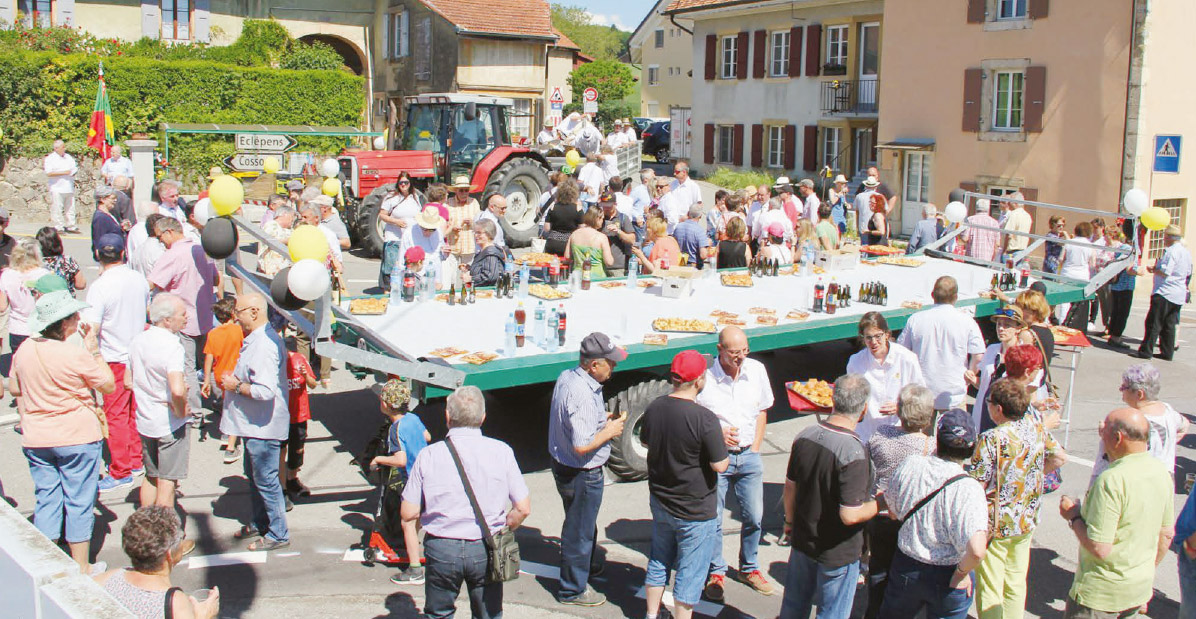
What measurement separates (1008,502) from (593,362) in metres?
2.31

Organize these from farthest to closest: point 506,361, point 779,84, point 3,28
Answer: point 779,84 → point 3,28 → point 506,361

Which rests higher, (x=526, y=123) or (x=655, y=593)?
(x=526, y=123)

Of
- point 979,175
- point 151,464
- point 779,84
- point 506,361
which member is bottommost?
point 151,464

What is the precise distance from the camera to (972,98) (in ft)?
72.9

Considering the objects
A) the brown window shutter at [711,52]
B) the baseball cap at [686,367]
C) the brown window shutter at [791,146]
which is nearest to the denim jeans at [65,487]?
the baseball cap at [686,367]

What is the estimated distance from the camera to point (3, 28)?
27.2 metres

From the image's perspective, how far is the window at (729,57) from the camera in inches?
1280

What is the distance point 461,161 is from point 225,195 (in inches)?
417

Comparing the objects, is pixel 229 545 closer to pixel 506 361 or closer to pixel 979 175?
pixel 506 361

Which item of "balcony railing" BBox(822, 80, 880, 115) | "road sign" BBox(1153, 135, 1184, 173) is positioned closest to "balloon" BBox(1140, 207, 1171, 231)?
"road sign" BBox(1153, 135, 1184, 173)

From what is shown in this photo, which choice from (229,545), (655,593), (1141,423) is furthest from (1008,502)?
(229,545)

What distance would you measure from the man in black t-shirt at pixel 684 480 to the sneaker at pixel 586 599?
21.9 inches

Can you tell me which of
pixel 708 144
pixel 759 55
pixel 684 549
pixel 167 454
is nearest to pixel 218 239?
pixel 167 454

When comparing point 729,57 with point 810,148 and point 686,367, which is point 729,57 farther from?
point 686,367
